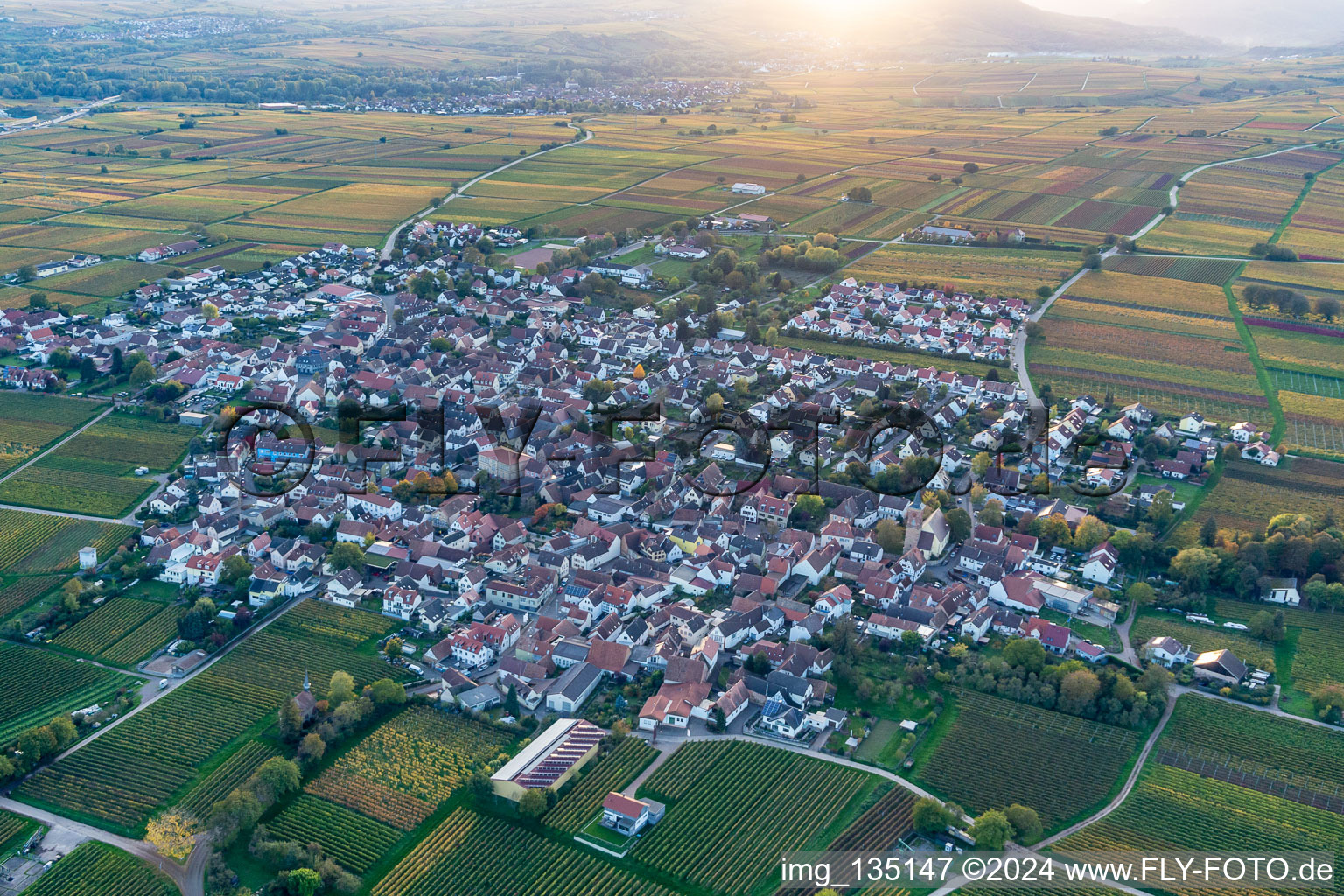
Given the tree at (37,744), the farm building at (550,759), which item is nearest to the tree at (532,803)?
the farm building at (550,759)

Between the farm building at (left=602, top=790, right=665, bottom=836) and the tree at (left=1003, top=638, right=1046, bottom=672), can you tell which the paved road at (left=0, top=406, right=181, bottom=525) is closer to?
the farm building at (left=602, top=790, right=665, bottom=836)

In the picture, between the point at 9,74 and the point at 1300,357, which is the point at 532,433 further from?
the point at 9,74

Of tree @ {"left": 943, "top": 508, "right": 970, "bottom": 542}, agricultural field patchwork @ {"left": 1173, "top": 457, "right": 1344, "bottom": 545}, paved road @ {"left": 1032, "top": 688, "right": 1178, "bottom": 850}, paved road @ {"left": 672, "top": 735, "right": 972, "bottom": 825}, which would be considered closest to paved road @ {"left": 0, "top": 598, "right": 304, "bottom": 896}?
paved road @ {"left": 672, "top": 735, "right": 972, "bottom": 825}

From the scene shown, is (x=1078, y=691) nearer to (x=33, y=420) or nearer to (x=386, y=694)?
(x=386, y=694)

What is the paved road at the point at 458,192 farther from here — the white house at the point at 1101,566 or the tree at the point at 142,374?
the white house at the point at 1101,566

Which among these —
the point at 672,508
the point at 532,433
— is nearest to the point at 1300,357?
the point at 672,508
